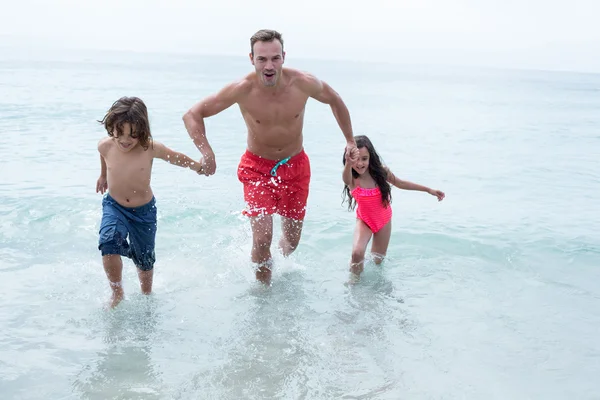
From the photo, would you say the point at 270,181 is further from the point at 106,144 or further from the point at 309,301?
the point at 106,144

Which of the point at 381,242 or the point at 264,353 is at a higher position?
the point at 381,242

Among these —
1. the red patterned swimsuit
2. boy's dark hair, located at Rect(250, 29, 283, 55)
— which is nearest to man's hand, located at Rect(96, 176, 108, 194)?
boy's dark hair, located at Rect(250, 29, 283, 55)

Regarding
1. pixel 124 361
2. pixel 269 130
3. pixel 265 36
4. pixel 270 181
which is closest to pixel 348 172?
pixel 270 181

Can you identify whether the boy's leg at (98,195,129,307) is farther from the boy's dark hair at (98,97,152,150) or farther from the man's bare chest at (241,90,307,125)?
the man's bare chest at (241,90,307,125)

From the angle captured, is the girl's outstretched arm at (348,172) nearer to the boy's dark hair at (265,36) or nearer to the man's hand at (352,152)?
the man's hand at (352,152)

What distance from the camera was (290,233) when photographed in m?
5.62

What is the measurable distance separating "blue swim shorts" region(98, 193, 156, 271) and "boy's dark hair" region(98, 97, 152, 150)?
0.53 metres

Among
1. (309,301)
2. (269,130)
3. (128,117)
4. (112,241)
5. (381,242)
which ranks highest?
(128,117)

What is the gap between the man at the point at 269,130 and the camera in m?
4.77

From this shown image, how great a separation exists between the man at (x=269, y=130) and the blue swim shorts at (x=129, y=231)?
559 mm

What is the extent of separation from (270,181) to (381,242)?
1267mm

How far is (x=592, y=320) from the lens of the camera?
5059 mm

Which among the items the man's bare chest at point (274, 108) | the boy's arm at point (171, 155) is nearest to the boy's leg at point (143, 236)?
the boy's arm at point (171, 155)

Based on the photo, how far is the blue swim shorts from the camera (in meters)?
4.46
